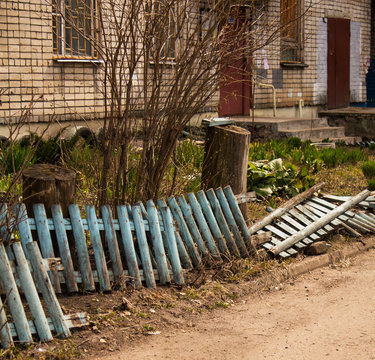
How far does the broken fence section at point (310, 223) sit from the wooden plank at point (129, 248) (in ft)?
4.94

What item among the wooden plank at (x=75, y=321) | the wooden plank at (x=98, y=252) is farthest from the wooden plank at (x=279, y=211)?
the wooden plank at (x=75, y=321)

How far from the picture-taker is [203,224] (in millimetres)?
5648

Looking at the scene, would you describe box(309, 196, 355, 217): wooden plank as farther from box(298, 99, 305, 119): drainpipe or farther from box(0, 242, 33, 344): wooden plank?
box(298, 99, 305, 119): drainpipe

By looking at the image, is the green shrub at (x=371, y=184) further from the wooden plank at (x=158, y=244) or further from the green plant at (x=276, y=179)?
the wooden plank at (x=158, y=244)

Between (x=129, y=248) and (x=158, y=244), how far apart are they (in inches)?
10.2

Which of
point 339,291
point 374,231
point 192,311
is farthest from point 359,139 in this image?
point 192,311

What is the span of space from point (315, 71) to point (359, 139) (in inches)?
154

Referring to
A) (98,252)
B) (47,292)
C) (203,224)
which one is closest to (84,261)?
(98,252)

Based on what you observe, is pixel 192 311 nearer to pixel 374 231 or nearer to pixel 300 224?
pixel 300 224

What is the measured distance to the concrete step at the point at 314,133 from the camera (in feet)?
44.3

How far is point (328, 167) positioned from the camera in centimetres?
998

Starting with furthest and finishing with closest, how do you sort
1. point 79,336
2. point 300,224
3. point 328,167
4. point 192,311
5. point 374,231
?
point 328,167 < point 374,231 < point 300,224 < point 192,311 < point 79,336

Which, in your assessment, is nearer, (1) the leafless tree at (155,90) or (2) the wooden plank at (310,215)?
(1) the leafless tree at (155,90)

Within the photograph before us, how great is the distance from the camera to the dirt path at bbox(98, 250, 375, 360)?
414 centimetres
